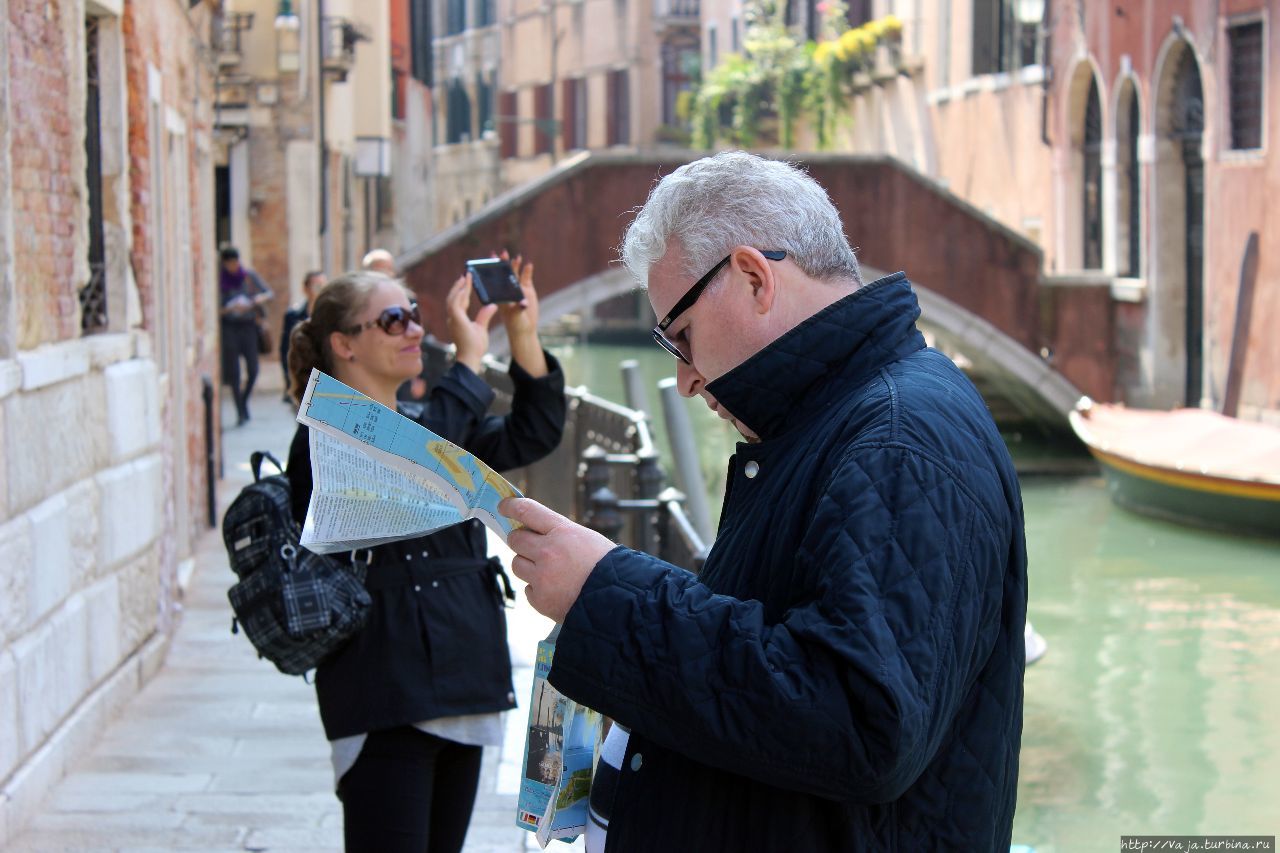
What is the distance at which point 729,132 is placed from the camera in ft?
105

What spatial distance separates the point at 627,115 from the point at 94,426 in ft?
120

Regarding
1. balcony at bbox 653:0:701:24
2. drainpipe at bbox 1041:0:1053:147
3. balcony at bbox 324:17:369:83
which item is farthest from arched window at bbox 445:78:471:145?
drainpipe at bbox 1041:0:1053:147

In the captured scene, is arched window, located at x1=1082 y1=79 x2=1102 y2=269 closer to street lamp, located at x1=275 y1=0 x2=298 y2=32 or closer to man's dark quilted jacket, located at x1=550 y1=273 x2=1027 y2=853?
street lamp, located at x1=275 y1=0 x2=298 y2=32

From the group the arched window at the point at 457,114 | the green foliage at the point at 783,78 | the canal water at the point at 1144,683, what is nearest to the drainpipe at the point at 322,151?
the canal water at the point at 1144,683

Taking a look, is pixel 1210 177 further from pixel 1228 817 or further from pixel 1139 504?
pixel 1228 817

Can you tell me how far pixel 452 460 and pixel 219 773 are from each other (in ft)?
10.8

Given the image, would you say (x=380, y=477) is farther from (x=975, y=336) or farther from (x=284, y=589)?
(x=975, y=336)

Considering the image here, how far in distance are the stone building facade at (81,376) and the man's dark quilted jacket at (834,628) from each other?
8.40 feet

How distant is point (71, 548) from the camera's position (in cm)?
450

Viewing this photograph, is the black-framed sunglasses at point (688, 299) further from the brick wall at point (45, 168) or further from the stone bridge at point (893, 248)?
the stone bridge at point (893, 248)

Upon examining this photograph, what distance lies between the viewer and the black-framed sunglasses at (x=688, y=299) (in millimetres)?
1670

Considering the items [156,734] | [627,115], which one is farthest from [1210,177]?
[627,115]

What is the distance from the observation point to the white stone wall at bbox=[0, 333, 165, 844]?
3.92 metres

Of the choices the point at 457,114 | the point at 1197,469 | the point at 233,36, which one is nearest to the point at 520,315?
the point at 1197,469
